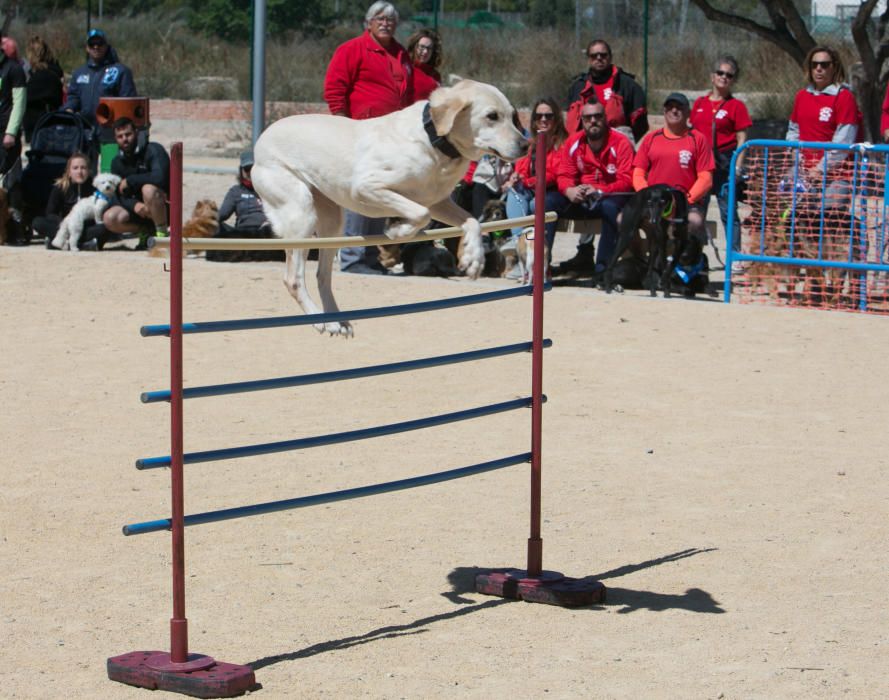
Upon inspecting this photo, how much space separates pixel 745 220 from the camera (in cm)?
1162

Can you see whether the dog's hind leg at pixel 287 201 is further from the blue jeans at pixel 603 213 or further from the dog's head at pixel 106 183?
the dog's head at pixel 106 183

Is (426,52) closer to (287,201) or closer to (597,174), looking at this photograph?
(597,174)

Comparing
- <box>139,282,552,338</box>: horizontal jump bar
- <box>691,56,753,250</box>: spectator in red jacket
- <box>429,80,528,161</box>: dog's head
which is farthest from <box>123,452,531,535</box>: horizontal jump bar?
<box>691,56,753,250</box>: spectator in red jacket

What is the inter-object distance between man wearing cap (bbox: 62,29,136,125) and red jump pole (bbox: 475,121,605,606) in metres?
9.96

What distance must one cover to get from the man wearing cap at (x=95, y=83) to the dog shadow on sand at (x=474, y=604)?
10010 mm

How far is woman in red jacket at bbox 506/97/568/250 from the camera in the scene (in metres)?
11.4

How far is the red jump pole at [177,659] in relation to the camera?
4.32m

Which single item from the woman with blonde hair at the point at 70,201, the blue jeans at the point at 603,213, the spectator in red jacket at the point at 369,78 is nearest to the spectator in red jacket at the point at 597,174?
the blue jeans at the point at 603,213

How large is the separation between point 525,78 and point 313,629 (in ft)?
68.7

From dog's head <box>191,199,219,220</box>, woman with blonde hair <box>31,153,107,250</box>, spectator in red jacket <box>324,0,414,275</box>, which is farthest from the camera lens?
woman with blonde hair <box>31,153,107,250</box>

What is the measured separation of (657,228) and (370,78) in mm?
3376

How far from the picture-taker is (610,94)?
1230 centimetres

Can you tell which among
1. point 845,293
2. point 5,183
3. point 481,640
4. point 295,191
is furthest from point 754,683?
point 5,183

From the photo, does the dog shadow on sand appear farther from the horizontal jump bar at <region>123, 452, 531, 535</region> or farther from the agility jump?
the horizontal jump bar at <region>123, 452, 531, 535</region>
